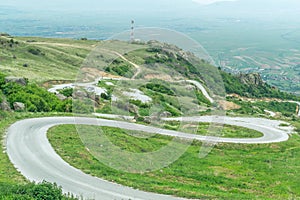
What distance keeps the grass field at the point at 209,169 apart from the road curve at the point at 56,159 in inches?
25.0

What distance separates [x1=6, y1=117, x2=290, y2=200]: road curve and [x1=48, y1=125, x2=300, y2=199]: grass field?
2.08 feet

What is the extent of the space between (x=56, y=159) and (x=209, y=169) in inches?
398

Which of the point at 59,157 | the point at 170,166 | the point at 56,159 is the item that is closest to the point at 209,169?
the point at 170,166

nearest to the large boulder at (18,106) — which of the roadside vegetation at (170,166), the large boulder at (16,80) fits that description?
the roadside vegetation at (170,166)

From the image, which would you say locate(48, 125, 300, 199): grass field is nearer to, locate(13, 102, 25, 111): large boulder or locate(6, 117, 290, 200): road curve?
locate(6, 117, 290, 200): road curve

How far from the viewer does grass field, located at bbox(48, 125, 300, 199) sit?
70.1 feet

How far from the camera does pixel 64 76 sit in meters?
62.8

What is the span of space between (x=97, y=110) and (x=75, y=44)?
6828 cm

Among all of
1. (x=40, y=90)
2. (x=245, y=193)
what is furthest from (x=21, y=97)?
(x=245, y=193)

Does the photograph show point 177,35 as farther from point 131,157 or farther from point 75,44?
point 75,44

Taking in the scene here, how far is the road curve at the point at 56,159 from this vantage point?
19.7 m

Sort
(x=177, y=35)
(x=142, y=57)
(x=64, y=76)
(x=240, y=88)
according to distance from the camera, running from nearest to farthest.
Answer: (x=177, y=35), (x=64, y=76), (x=142, y=57), (x=240, y=88)

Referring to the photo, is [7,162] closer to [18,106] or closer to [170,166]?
[170,166]

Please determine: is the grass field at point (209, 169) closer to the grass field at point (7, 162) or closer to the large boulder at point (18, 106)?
the grass field at point (7, 162)
